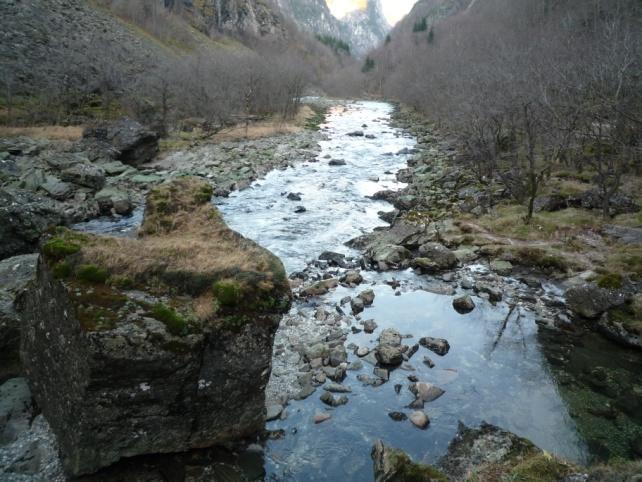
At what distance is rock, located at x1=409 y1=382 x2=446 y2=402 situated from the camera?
10.3m

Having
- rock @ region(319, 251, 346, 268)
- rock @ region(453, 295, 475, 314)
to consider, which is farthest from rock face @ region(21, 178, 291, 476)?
rock @ region(319, 251, 346, 268)

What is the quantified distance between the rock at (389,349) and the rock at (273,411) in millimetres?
3170

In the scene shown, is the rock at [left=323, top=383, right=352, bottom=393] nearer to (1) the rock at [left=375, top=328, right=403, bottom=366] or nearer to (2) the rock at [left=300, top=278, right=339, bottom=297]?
(1) the rock at [left=375, top=328, right=403, bottom=366]

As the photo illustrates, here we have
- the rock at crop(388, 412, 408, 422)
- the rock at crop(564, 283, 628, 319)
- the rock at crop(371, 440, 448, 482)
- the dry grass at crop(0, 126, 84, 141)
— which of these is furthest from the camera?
the dry grass at crop(0, 126, 84, 141)

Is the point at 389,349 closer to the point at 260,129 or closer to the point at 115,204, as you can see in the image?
the point at 115,204

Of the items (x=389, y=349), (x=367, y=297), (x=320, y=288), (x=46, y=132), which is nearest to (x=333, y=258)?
(x=320, y=288)

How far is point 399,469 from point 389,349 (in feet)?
15.3

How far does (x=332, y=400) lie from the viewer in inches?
394

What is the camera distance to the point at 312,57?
16838cm

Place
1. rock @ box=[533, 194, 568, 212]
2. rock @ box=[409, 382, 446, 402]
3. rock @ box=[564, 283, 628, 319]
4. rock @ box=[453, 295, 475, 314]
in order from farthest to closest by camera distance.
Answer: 1. rock @ box=[533, 194, 568, 212]
2. rock @ box=[453, 295, 475, 314]
3. rock @ box=[564, 283, 628, 319]
4. rock @ box=[409, 382, 446, 402]

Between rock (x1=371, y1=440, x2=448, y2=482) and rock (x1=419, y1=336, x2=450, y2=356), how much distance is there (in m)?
4.61

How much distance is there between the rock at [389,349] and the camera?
11484 mm

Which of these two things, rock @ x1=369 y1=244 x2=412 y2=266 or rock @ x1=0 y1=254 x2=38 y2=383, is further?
rock @ x1=369 y1=244 x2=412 y2=266

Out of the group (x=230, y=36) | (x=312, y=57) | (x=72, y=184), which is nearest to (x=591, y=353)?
(x=72, y=184)
